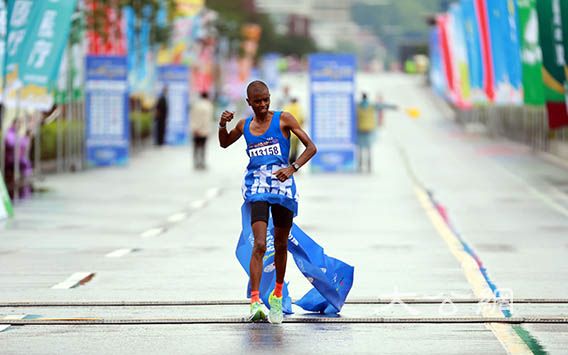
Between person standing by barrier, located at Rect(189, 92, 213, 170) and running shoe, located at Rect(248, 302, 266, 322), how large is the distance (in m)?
28.3

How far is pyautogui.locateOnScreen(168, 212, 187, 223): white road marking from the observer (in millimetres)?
22592

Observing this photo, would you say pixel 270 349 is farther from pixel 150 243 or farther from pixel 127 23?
pixel 127 23

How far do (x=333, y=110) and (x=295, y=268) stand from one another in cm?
2392

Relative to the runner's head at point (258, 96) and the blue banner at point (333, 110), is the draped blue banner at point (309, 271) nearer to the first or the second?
the runner's head at point (258, 96)

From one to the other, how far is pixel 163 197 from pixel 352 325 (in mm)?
17375

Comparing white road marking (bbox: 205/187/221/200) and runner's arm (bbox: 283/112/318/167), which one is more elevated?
runner's arm (bbox: 283/112/318/167)

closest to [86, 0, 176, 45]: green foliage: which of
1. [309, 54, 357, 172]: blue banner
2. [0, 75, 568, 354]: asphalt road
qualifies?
[309, 54, 357, 172]: blue banner

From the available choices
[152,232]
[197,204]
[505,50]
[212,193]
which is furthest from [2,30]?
[505,50]

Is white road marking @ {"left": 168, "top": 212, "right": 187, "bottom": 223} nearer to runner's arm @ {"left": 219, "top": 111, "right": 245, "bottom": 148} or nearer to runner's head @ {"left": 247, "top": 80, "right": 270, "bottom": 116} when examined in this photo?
runner's arm @ {"left": 219, "top": 111, "right": 245, "bottom": 148}

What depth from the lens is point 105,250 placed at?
17797mm

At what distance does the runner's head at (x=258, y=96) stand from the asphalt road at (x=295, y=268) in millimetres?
1413

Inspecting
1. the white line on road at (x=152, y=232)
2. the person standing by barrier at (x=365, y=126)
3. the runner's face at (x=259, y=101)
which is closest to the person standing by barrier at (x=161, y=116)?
the person standing by barrier at (x=365, y=126)

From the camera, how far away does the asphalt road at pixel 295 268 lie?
10447 millimetres

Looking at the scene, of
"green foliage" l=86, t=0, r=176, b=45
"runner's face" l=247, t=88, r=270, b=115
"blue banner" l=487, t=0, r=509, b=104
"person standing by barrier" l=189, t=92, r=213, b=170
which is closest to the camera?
"runner's face" l=247, t=88, r=270, b=115
